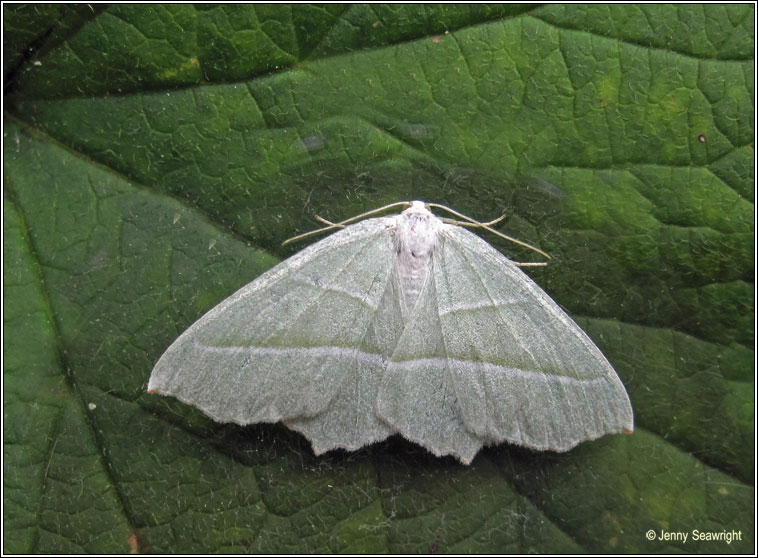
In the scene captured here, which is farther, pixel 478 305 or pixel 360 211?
pixel 360 211

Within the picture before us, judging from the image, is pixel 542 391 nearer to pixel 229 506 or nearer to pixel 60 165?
pixel 229 506

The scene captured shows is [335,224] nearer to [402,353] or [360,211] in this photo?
[360,211]

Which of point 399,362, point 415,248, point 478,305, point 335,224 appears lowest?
point 399,362

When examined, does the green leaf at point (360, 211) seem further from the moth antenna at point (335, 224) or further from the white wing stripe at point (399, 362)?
the white wing stripe at point (399, 362)

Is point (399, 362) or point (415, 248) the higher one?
point (415, 248)

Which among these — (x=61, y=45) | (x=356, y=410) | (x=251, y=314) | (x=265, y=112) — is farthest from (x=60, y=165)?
(x=356, y=410)

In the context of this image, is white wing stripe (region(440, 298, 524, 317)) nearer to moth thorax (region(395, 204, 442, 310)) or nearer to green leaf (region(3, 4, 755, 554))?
moth thorax (region(395, 204, 442, 310))

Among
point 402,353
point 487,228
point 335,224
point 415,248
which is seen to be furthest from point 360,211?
point 402,353
